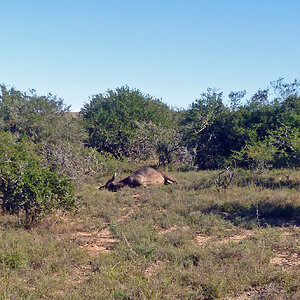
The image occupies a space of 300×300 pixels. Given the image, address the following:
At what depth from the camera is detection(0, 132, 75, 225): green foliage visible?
6824 mm

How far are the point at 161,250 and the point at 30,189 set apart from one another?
2.93 meters

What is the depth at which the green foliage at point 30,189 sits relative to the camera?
6.82 m

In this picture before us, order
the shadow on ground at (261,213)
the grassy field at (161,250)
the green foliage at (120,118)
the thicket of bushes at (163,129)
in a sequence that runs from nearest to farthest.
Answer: the grassy field at (161,250) → the shadow on ground at (261,213) → the thicket of bushes at (163,129) → the green foliage at (120,118)

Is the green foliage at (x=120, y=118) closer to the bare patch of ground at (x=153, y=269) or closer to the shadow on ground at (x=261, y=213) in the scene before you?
the shadow on ground at (x=261, y=213)

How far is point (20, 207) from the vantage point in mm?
6938

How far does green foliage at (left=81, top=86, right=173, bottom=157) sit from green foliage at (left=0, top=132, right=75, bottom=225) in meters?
10.1

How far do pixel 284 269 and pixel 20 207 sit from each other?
4.92 metres

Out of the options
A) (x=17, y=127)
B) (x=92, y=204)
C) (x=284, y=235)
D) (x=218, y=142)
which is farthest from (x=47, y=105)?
(x=284, y=235)

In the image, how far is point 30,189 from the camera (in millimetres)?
6773

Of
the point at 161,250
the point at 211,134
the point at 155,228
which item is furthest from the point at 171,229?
the point at 211,134

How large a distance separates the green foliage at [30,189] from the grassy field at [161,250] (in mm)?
349

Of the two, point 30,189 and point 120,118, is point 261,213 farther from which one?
point 120,118

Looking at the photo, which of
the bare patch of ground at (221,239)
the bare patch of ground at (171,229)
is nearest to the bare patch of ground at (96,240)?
the bare patch of ground at (171,229)

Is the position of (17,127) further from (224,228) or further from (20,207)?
(224,228)
